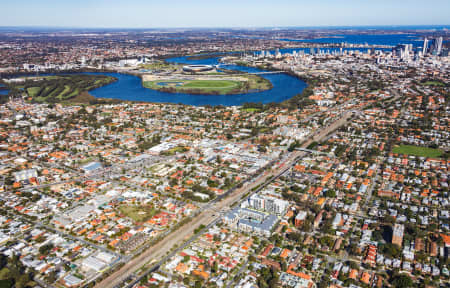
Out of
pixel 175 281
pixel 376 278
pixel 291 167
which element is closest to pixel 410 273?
pixel 376 278

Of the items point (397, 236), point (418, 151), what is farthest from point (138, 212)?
point (418, 151)

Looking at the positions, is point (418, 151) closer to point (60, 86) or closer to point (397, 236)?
point (397, 236)

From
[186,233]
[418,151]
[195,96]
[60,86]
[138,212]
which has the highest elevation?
[60,86]

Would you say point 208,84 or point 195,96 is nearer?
point 195,96

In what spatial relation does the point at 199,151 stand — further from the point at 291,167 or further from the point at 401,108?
the point at 401,108

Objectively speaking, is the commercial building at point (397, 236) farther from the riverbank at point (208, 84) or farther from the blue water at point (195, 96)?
the riverbank at point (208, 84)

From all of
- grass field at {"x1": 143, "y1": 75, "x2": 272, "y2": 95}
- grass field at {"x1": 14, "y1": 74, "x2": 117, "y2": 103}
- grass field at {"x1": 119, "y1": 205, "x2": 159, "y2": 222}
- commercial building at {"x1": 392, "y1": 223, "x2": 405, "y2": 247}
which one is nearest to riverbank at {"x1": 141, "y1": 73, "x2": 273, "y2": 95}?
grass field at {"x1": 143, "y1": 75, "x2": 272, "y2": 95}

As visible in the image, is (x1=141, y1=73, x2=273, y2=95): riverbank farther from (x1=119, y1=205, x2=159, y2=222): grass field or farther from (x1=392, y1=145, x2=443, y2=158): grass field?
(x1=119, y1=205, x2=159, y2=222): grass field
